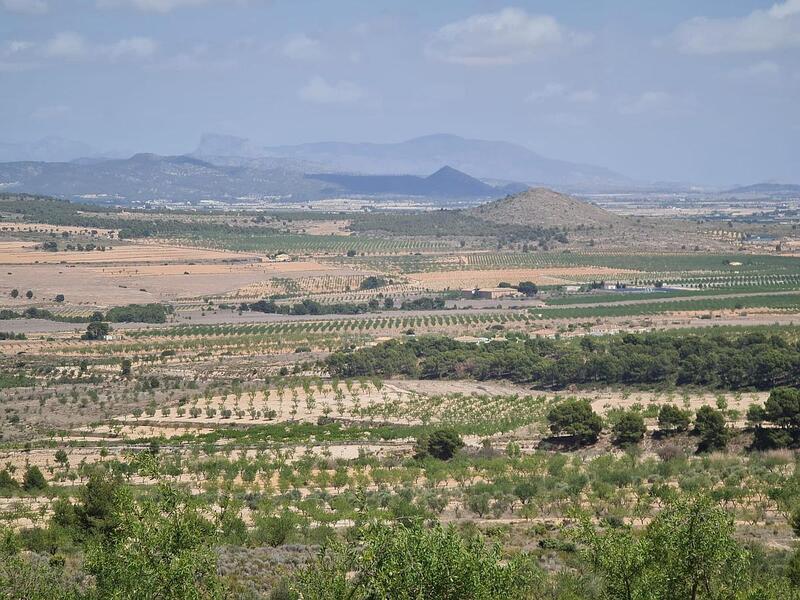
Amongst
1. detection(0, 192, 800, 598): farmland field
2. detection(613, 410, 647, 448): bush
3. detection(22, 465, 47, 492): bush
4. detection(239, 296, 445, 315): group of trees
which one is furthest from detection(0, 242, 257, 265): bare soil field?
detection(613, 410, 647, 448): bush

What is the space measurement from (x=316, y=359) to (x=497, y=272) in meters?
53.1

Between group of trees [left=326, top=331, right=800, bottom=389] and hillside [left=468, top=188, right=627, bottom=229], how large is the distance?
339 ft

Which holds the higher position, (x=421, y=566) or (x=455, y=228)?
(x=455, y=228)

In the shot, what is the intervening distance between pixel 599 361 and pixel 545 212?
406 ft

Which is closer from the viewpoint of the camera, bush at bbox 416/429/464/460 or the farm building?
bush at bbox 416/429/464/460

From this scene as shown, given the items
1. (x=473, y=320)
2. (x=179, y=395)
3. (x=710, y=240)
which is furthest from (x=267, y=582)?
(x=710, y=240)

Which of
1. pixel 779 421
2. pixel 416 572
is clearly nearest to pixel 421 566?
pixel 416 572

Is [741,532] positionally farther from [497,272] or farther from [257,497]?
[497,272]

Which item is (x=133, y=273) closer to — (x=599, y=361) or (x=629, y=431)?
(x=599, y=361)

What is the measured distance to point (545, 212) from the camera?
575ft

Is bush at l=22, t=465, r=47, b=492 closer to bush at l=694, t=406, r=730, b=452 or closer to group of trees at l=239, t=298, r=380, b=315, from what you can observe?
bush at l=694, t=406, r=730, b=452

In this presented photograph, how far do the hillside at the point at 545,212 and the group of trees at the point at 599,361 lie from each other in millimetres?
103438

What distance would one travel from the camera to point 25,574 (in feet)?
58.1

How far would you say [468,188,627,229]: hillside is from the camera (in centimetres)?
16838
